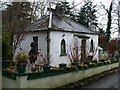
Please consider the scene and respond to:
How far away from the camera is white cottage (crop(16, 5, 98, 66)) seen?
17297mm

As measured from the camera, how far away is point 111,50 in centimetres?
2714

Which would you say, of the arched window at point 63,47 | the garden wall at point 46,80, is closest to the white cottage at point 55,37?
the arched window at point 63,47

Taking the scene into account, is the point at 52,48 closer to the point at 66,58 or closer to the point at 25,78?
the point at 66,58

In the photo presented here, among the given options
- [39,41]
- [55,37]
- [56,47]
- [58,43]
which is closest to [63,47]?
[58,43]

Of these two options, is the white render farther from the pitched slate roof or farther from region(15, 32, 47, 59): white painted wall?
the pitched slate roof

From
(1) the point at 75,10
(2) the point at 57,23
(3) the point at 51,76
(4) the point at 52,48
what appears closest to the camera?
(3) the point at 51,76

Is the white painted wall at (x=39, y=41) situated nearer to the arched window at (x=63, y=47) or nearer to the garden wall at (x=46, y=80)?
the arched window at (x=63, y=47)

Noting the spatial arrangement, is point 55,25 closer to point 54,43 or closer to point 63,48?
point 54,43

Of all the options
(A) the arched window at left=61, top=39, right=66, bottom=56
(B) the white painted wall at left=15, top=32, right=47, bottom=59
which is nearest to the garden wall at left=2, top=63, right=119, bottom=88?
(B) the white painted wall at left=15, top=32, right=47, bottom=59

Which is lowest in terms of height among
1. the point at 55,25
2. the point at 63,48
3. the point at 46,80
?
the point at 46,80

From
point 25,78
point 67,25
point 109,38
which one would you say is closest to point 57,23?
point 67,25

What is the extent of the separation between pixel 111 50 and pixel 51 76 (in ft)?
62.8

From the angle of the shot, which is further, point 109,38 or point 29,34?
point 109,38

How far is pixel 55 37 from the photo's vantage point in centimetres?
1748
